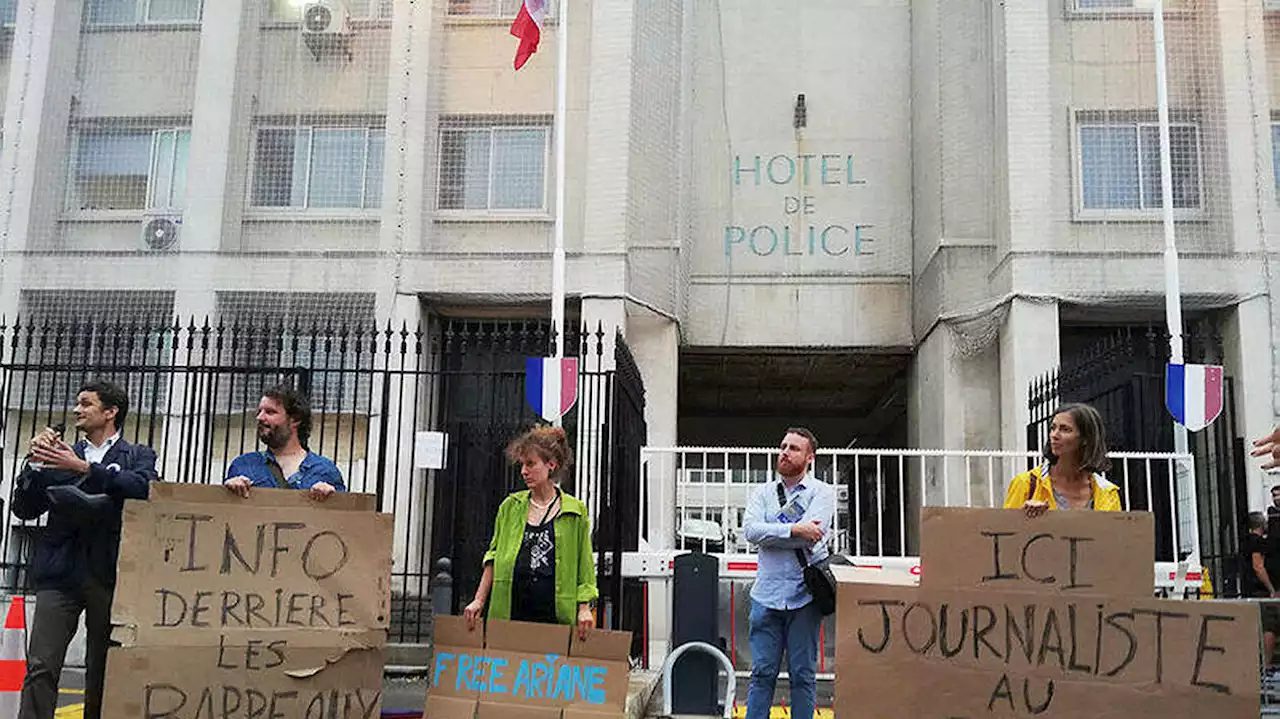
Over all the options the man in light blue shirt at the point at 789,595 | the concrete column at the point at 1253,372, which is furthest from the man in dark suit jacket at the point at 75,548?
the concrete column at the point at 1253,372

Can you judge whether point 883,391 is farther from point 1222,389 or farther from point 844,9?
point 1222,389

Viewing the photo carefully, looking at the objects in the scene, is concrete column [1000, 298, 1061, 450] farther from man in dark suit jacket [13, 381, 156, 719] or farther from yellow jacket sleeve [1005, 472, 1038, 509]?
man in dark suit jacket [13, 381, 156, 719]

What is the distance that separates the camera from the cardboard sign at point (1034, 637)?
4.17 metres

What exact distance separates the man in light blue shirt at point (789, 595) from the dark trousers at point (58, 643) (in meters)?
3.08

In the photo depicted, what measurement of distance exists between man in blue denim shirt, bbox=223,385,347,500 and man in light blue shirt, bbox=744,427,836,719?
2182 millimetres

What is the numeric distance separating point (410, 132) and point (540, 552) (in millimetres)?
11374

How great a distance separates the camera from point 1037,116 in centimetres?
1497

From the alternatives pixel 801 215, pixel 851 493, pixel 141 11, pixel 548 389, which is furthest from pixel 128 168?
pixel 851 493

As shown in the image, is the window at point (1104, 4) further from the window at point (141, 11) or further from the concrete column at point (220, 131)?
the window at point (141, 11)

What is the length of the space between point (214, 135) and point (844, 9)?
9.53 m

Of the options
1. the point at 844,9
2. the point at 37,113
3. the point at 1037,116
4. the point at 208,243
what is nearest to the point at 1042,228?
the point at 1037,116

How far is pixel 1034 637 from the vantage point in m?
4.31

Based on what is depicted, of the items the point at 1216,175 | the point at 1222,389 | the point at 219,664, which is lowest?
the point at 219,664

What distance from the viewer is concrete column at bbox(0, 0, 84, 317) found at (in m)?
15.8
